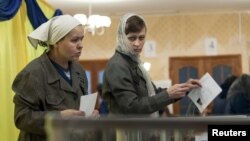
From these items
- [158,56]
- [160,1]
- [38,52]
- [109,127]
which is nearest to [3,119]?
[38,52]

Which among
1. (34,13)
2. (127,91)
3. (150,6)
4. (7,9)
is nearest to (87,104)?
(127,91)

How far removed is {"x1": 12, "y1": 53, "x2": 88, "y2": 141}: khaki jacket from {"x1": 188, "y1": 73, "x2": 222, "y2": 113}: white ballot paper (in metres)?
0.53

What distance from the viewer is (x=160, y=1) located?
6.33 m

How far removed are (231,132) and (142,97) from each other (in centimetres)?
129

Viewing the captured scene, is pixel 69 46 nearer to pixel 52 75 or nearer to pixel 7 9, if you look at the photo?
pixel 52 75

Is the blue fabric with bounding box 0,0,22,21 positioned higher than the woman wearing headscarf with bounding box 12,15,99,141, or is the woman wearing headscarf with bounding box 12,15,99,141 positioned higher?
the blue fabric with bounding box 0,0,22,21

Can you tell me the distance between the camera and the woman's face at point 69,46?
72.2 inches

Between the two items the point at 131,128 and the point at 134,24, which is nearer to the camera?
the point at 131,128

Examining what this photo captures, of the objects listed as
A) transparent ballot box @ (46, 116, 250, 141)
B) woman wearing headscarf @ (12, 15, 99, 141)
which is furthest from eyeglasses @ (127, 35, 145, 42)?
transparent ballot box @ (46, 116, 250, 141)

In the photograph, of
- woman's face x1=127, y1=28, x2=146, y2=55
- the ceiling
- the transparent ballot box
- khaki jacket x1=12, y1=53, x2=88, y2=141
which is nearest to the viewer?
the transparent ballot box

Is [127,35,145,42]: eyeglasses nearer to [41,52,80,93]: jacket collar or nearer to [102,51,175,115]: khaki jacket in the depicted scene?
[102,51,175,115]: khaki jacket

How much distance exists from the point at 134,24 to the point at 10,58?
5.57ft

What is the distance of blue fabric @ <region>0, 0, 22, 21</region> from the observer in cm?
302

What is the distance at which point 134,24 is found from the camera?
1.88 meters
